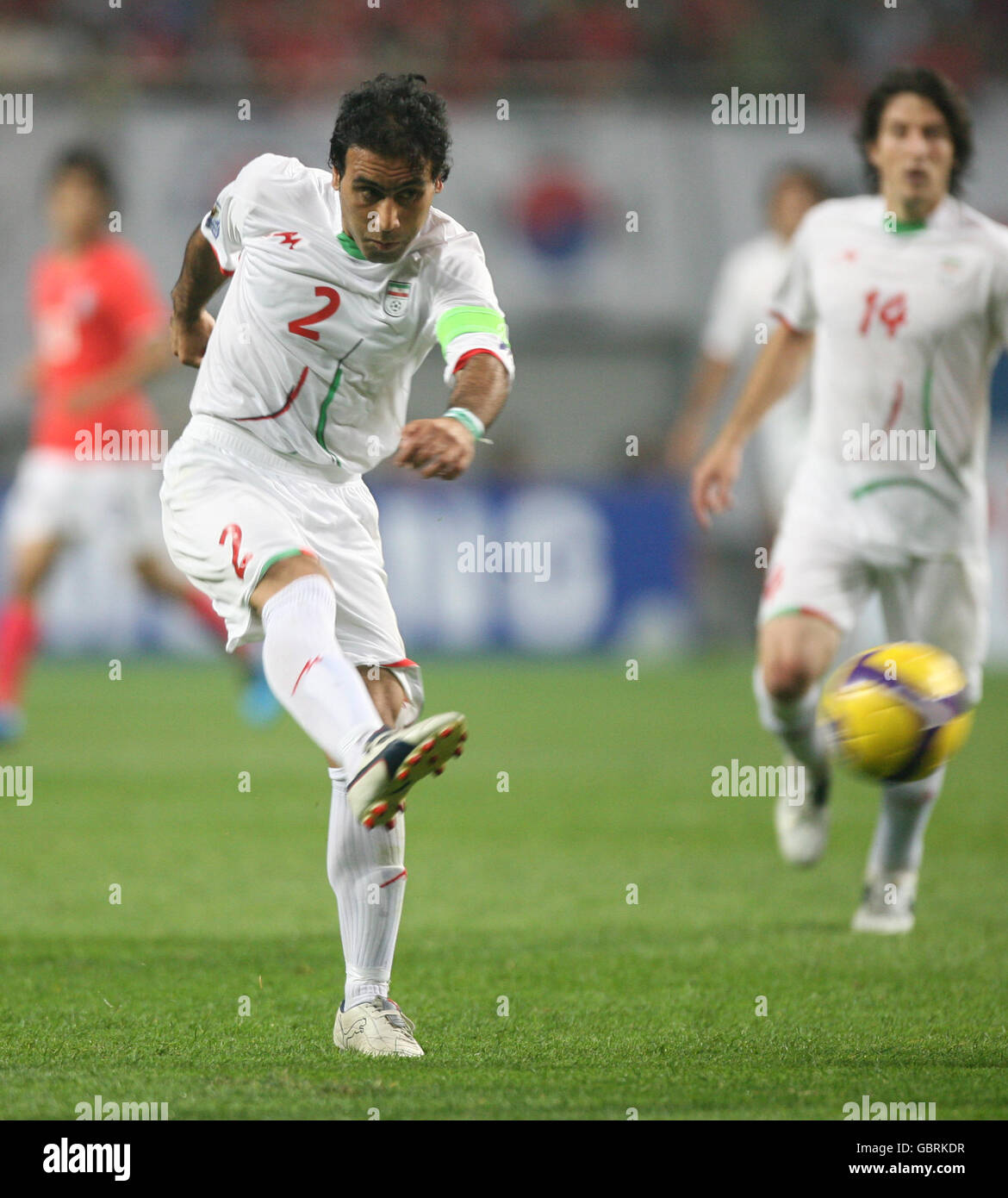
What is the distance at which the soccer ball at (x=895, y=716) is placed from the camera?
456cm

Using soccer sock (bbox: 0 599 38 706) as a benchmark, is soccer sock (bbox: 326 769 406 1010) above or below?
below

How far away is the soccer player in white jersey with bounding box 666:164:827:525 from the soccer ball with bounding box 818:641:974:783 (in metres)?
5.42

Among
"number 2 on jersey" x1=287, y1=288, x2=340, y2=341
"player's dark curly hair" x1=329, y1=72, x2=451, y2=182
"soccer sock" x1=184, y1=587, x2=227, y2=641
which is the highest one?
"soccer sock" x1=184, y1=587, x2=227, y2=641

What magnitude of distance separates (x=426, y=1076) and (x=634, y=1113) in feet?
1.70

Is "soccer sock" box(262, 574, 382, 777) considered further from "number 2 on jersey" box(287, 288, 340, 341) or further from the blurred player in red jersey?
the blurred player in red jersey

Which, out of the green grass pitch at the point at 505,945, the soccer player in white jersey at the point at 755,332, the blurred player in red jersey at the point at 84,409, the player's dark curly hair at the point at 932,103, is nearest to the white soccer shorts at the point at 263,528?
the green grass pitch at the point at 505,945

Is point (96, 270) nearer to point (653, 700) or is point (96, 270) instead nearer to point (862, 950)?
point (653, 700)

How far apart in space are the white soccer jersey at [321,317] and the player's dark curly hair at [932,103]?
204 centimetres

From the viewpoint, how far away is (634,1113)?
3367 millimetres

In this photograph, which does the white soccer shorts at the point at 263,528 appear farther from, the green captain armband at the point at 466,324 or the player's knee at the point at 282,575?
the green captain armband at the point at 466,324

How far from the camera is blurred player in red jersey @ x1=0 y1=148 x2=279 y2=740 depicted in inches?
381

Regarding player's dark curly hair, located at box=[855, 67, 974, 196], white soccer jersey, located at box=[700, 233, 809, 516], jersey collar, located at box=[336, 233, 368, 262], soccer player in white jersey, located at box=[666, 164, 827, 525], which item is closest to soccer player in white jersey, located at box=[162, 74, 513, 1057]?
jersey collar, located at box=[336, 233, 368, 262]

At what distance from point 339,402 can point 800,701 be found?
2.18 metres
